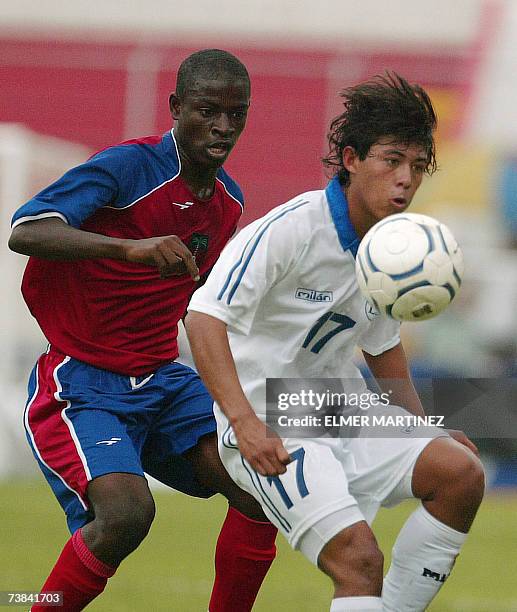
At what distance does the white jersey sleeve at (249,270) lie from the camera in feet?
13.7

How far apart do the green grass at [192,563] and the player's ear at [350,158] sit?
2.64m

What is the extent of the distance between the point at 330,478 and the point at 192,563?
13.6ft

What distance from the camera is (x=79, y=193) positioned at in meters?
4.65

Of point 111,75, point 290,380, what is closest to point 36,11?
point 111,75

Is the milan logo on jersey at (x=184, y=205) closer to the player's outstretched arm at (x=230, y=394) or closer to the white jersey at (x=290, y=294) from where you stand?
the white jersey at (x=290, y=294)

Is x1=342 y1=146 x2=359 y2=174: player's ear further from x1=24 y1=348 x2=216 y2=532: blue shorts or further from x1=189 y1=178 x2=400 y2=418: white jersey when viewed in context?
x1=24 y1=348 x2=216 y2=532: blue shorts

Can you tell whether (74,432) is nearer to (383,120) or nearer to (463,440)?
(463,440)

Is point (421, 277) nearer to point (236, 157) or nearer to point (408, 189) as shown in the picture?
point (408, 189)

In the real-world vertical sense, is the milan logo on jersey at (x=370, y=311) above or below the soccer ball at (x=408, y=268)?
below

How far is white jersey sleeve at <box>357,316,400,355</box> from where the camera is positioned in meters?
4.82

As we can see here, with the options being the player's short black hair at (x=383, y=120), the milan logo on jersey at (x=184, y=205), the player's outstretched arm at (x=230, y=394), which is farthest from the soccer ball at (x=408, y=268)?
the milan logo on jersey at (x=184, y=205)

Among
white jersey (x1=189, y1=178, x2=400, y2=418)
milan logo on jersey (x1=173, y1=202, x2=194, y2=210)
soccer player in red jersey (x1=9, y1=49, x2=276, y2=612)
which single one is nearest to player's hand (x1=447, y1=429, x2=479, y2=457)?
white jersey (x1=189, y1=178, x2=400, y2=418)

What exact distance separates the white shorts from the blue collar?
Result: 2.17 feet

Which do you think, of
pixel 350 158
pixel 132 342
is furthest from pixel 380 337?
pixel 132 342
